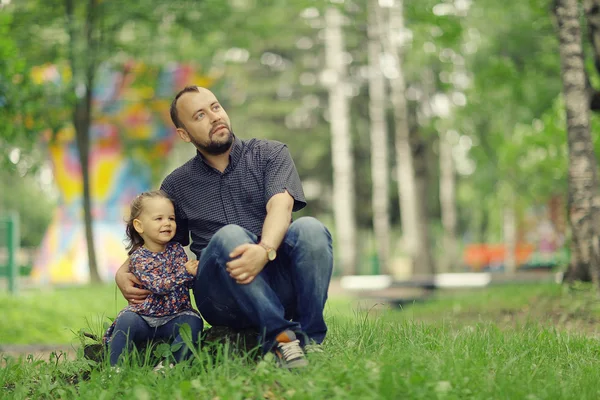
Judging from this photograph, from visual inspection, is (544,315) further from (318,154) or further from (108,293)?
(318,154)

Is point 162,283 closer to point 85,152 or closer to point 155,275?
point 155,275

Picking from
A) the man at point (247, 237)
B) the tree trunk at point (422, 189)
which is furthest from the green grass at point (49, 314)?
the tree trunk at point (422, 189)

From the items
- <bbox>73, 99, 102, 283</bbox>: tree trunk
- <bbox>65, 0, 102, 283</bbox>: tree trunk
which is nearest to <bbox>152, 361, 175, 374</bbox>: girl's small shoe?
<bbox>65, 0, 102, 283</bbox>: tree trunk

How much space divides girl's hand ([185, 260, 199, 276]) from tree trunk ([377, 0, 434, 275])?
19.9m

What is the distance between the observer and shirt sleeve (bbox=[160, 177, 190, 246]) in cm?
502

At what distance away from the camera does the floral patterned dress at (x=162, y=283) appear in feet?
15.6

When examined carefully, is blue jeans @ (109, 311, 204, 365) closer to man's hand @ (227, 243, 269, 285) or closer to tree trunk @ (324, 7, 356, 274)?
man's hand @ (227, 243, 269, 285)

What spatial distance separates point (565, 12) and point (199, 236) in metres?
7.88

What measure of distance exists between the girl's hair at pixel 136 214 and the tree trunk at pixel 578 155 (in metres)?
7.34

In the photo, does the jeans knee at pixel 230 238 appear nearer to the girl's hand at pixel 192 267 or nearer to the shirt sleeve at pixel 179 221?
the girl's hand at pixel 192 267

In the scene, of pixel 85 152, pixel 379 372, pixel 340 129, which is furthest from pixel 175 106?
pixel 340 129

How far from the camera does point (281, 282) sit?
4672mm

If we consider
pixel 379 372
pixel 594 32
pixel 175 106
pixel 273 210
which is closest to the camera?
pixel 379 372

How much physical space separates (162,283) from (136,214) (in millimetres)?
426
